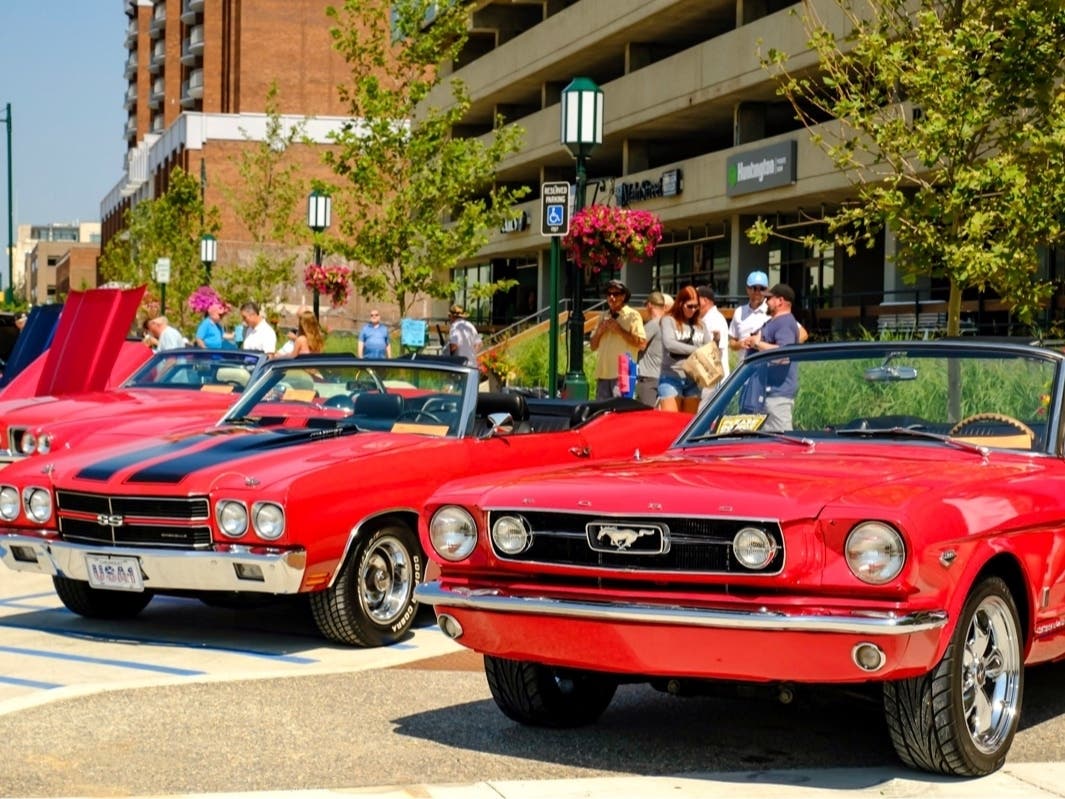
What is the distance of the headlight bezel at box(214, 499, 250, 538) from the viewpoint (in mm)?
8906

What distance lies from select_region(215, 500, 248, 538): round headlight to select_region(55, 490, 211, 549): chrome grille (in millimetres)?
77

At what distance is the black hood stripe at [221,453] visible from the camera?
30.2 ft

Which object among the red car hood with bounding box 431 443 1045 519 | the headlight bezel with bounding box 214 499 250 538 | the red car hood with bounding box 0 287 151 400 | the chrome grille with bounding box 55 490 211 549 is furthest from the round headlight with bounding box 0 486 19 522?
the red car hood with bounding box 0 287 151 400

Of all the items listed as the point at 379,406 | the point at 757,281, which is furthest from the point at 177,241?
the point at 379,406

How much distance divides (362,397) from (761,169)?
99.6 ft

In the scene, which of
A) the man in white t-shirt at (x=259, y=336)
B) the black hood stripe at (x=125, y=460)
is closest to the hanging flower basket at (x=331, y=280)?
the man in white t-shirt at (x=259, y=336)

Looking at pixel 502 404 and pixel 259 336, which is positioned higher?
pixel 259 336

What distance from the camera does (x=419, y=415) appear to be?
10312 mm

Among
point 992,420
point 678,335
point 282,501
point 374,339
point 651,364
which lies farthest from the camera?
point 374,339

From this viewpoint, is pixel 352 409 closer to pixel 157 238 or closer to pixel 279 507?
pixel 279 507

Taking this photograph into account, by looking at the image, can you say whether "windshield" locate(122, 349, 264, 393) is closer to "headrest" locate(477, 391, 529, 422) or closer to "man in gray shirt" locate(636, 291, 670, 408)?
"man in gray shirt" locate(636, 291, 670, 408)

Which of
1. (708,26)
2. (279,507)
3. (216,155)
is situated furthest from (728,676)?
(216,155)

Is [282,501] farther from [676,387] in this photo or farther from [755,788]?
[676,387]

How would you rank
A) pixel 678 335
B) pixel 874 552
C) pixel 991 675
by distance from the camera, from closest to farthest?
pixel 874 552 → pixel 991 675 → pixel 678 335
